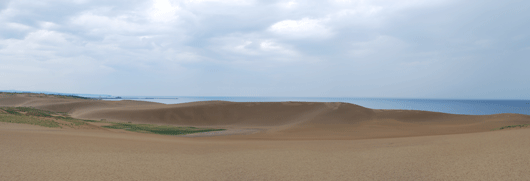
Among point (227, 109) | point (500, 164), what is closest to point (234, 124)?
point (227, 109)

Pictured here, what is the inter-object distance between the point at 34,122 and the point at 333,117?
66.4 feet

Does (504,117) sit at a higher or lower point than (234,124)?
higher

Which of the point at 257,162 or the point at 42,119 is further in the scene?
the point at 42,119

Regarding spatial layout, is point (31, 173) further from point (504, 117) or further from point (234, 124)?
point (504, 117)

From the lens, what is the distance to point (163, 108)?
98.0 ft

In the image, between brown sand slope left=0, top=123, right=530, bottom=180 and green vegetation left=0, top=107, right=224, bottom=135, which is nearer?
brown sand slope left=0, top=123, right=530, bottom=180

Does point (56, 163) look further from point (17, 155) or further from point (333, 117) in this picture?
point (333, 117)

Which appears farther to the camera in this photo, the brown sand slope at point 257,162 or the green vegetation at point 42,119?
the green vegetation at point 42,119

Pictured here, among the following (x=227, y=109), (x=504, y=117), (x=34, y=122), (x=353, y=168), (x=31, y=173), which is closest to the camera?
(x=31, y=173)

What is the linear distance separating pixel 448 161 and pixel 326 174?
7.95 feet

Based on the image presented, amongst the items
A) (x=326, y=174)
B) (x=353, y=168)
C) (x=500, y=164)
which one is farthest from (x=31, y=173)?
(x=500, y=164)

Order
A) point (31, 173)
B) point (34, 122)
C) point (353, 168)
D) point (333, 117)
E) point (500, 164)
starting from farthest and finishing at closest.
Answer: point (333, 117)
point (34, 122)
point (353, 168)
point (500, 164)
point (31, 173)

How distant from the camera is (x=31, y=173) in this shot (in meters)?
4.46

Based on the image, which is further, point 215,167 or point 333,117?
point 333,117
